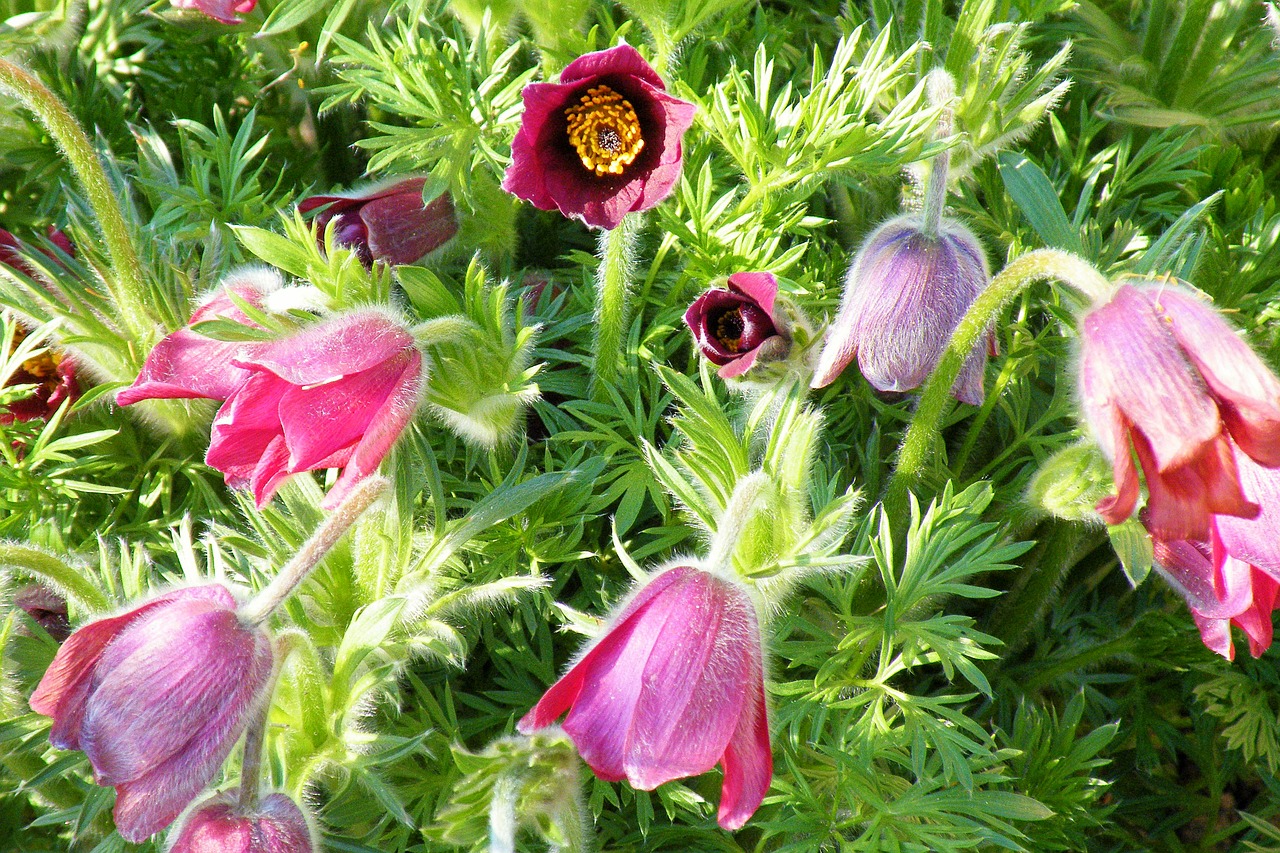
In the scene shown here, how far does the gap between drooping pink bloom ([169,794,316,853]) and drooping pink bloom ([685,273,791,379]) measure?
55 centimetres

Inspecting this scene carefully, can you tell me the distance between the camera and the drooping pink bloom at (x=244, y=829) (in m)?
0.86

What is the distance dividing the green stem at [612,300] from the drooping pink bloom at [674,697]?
1.35 ft

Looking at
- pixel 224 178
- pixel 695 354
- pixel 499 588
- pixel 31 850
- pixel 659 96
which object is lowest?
pixel 31 850

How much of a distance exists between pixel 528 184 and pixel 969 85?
0.50 m

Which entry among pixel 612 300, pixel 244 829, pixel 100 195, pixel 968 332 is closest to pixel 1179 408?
pixel 968 332

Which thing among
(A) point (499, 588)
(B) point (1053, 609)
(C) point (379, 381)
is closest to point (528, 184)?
(C) point (379, 381)

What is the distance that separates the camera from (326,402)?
942 millimetres

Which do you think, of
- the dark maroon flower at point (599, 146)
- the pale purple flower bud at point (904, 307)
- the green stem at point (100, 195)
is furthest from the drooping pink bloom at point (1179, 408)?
the green stem at point (100, 195)

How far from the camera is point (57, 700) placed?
0.89m

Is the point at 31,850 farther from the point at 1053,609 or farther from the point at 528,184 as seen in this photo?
the point at 1053,609

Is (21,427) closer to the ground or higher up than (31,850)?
higher up

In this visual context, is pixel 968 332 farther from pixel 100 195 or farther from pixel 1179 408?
pixel 100 195

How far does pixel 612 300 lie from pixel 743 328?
0.18 m

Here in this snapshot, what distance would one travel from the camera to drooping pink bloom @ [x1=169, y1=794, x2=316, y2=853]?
864mm
